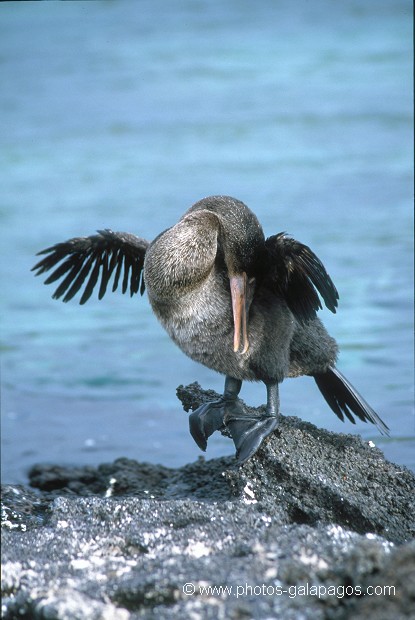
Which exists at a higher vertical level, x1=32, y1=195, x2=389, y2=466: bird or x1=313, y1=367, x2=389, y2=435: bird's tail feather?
x1=32, y1=195, x2=389, y2=466: bird

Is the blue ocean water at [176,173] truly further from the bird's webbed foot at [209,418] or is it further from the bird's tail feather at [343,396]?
the bird's webbed foot at [209,418]

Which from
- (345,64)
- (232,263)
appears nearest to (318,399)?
(232,263)

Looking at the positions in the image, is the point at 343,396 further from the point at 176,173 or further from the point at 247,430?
the point at 176,173

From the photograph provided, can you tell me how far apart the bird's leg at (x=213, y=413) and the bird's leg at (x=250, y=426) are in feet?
0.10

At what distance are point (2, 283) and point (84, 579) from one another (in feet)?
22.2

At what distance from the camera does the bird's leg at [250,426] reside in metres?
4.45

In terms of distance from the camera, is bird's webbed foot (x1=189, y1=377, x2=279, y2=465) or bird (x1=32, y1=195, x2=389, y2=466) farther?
bird (x1=32, y1=195, x2=389, y2=466)

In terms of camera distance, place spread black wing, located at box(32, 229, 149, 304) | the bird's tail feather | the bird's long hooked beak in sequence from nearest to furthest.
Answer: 1. the bird's long hooked beak
2. the bird's tail feather
3. spread black wing, located at box(32, 229, 149, 304)

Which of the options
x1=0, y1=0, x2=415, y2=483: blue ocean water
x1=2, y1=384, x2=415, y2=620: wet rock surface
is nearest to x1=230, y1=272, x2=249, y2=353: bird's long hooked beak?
x1=2, y1=384, x2=415, y2=620: wet rock surface

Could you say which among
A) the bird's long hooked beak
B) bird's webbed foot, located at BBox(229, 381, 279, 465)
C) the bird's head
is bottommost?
bird's webbed foot, located at BBox(229, 381, 279, 465)

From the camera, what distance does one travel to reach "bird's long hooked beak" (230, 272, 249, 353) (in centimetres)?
459

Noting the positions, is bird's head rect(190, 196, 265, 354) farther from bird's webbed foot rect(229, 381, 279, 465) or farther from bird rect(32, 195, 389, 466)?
bird's webbed foot rect(229, 381, 279, 465)

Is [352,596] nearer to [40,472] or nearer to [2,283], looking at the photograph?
[40,472]

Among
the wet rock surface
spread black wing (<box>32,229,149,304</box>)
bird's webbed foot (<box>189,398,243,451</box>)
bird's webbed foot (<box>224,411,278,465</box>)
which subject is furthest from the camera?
spread black wing (<box>32,229,149,304</box>)
